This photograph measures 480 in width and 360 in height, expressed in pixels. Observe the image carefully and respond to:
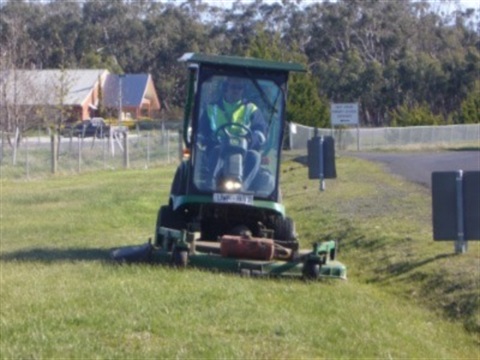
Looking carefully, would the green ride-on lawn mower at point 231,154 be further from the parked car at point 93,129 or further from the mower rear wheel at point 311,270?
the parked car at point 93,129

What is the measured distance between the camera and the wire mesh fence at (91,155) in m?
41.3

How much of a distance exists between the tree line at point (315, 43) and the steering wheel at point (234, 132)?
5060 centimetres

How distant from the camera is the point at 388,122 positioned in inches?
2906

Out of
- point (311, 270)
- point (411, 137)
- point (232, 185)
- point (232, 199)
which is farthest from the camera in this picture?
point (411, 137)

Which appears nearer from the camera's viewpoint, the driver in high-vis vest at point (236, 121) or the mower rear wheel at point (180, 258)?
the mower rear wheel at point (180, 258)

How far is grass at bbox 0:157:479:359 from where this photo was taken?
32.7ft

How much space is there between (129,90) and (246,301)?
57390 mm

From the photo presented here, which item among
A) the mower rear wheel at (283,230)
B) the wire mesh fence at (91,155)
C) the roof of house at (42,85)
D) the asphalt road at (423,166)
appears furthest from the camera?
the roof of house at (42,85)

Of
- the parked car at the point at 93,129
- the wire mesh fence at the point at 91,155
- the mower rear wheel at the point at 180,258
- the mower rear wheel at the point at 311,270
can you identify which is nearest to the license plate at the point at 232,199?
the mower rear wheel at the point at 180,258

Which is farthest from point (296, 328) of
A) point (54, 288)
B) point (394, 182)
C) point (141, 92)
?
point (141, 92)

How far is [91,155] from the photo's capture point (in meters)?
48.0

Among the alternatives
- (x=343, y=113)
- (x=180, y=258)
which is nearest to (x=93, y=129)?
(x=343, y=113)

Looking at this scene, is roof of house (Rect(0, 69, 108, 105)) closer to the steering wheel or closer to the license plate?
the steering wheel

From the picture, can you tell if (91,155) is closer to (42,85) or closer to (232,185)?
(42,85)
